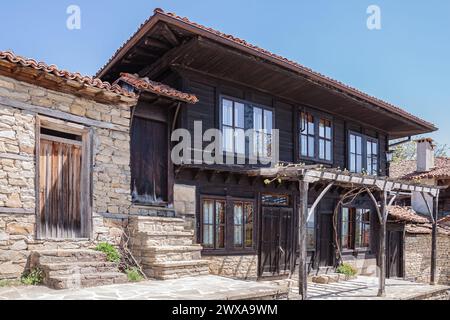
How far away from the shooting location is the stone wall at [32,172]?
6828mm

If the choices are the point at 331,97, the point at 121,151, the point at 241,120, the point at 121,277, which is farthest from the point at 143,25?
the point at 331,97

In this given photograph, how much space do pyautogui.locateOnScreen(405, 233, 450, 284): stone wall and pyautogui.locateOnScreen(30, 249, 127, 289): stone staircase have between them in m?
13.4

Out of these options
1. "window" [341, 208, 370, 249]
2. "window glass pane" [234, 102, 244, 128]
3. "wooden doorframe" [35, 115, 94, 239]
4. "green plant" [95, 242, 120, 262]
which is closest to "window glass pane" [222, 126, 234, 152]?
"window glass pane" [234, 102, 244, 128]

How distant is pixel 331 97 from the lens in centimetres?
1219

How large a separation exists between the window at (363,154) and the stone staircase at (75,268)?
9080 millimetres

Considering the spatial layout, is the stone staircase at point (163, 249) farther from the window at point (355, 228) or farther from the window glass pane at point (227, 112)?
the window at point (355, 228)

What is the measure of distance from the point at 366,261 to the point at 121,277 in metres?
9.88

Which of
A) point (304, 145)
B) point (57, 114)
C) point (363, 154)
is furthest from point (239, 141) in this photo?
point (363, 154)

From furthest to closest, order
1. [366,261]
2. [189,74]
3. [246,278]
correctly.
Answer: [366,261]
[246,278]
[189,74]

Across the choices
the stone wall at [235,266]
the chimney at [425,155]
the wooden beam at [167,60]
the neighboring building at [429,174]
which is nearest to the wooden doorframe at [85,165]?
the wooden beam at [167,60]

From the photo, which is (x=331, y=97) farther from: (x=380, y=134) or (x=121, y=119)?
(x=121, y=119)

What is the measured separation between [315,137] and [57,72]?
7838mm

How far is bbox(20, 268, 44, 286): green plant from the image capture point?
6.65 m

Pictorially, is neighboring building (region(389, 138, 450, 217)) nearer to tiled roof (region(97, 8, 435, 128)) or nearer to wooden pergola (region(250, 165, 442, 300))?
tiled roof (region(97, 8, 435, 128))
